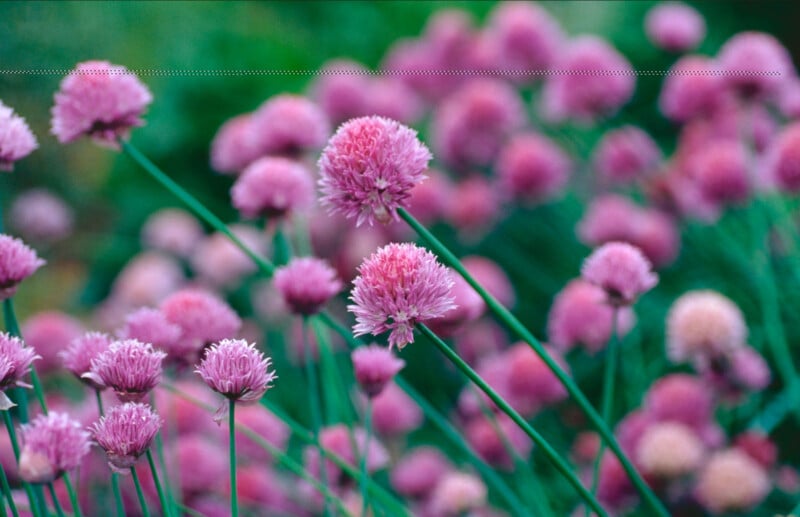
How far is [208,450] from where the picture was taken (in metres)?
1.12

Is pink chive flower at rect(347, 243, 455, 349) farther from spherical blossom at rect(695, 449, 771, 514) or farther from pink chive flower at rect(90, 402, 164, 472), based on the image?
spherical blossom at rect(695, 449, 771, 514)

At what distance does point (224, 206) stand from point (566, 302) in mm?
1349

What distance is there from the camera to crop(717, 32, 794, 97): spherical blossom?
1306 millimetres

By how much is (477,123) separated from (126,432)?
4.02 ft

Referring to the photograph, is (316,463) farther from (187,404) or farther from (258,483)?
(187,404)

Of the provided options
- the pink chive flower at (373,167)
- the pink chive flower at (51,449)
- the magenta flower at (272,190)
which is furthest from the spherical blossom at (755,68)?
the pink chive flower at (51,449)

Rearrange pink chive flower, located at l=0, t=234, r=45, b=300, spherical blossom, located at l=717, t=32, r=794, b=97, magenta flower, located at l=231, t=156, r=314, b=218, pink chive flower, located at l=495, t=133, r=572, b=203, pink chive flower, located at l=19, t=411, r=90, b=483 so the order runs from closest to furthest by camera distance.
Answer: pink chive flower, located at l=19, t=411, r=90, b=483 < pink chive flower, located at l=0, t=234, r=45, b=300 < magenta flower, located at l=231, t=156, r=314, b=218 < spherical blossom, located at l=717, t=32, r=794, b=97 < pink chive flower, located at l=495, t=133, r=572, b=203

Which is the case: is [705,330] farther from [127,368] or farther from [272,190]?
[127,368]

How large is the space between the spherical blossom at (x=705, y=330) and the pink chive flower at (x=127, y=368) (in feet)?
2.48

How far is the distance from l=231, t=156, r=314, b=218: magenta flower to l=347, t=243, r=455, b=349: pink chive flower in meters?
0.41

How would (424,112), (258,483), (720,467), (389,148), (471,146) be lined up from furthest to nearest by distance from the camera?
(424,112) < (471,146) < (258,483) < (720,467) < (389,148)

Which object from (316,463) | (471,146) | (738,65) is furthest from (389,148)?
(471,146)

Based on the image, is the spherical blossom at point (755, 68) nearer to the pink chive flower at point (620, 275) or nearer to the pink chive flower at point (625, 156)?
the pink chive flower at point (625, 156)

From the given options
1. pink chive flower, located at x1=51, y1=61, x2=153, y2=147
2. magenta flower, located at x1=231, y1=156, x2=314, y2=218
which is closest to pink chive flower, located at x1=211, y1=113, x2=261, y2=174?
magenta flower, located at x1=231, y1=156, x2=314, y2=218
